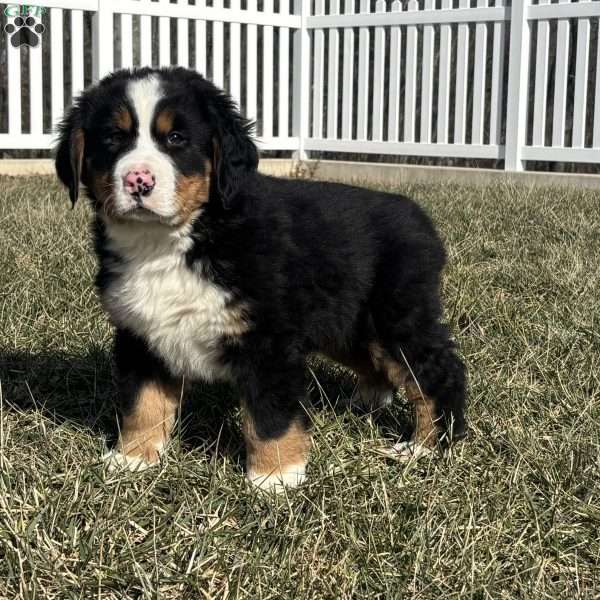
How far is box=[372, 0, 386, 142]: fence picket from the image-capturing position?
10211 mm

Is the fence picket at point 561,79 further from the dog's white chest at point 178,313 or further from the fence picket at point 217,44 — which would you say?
the dog's white chest at point 178,313

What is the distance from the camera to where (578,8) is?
8.82 metres

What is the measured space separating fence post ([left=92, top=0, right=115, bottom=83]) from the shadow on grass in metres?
6.46

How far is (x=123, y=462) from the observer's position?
8.75 feet

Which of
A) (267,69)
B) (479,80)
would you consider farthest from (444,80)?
(267,69)

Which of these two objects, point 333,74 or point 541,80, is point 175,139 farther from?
point 333,74

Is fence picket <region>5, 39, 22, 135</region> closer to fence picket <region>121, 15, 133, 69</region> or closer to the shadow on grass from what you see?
fence picket <region>121, 15, 133, 69</region>

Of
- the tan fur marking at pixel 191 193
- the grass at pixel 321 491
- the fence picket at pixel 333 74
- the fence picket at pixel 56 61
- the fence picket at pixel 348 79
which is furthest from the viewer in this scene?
the fence picket at pixel 333 74

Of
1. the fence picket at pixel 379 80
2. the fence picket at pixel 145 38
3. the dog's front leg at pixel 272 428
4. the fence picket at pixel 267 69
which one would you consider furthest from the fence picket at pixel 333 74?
the dog's front leg at pixel 272 428

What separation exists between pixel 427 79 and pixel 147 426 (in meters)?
7.70

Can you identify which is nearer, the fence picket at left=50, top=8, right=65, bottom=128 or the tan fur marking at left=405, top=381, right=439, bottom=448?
the tan fur marking at left=405, top=381, right=439, bottom=448

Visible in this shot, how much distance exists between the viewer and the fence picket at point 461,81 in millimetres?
9594

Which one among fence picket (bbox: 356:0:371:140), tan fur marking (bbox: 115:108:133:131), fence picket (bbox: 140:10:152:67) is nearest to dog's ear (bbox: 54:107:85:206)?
tan fur marking (bbox: 115:108:133:131)

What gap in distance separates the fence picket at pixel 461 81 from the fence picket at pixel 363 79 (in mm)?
1095
